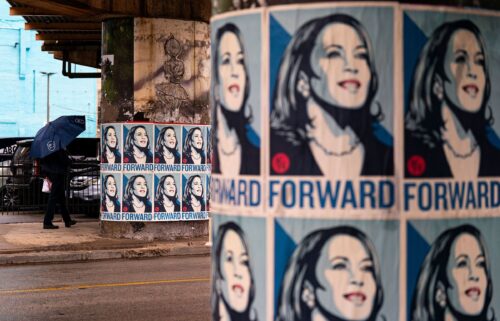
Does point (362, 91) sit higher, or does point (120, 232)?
point (362, 91)

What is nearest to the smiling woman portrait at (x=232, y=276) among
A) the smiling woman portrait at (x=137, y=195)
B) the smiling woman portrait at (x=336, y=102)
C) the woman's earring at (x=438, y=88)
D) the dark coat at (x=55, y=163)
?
the smiling woman portrait at (x=336, y=102)

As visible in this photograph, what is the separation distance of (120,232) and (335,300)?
12.9 m

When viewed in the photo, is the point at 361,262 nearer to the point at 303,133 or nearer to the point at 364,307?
the point at 364,307

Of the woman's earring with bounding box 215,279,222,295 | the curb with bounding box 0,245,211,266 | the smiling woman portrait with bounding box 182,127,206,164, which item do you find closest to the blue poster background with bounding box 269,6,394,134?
the woman's earring with bounding box 215,279,222,295

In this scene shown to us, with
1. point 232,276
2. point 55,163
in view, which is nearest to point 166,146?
point 55,163

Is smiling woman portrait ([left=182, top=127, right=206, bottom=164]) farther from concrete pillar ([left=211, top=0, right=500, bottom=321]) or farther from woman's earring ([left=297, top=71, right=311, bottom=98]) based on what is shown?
woman's earring ([left=297, top=71, right=311, bottom=98])

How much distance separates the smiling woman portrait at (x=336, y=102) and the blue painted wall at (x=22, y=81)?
51.7m

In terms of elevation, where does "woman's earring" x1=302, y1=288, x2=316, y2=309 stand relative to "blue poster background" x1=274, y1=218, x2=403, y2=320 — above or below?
below

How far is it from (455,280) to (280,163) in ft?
2.89

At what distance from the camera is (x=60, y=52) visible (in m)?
29.2

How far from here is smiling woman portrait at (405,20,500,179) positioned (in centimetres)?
363

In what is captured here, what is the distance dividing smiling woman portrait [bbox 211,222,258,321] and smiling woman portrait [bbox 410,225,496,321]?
0.69 metres

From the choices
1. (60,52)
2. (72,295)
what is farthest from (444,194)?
(60,52)

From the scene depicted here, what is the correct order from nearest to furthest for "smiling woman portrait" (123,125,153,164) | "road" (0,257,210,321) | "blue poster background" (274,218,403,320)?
"blue poster background" (274,218,403,320) < "road" (0,257,210,321) < "smiling woman portrait" (123,125,153,164)
